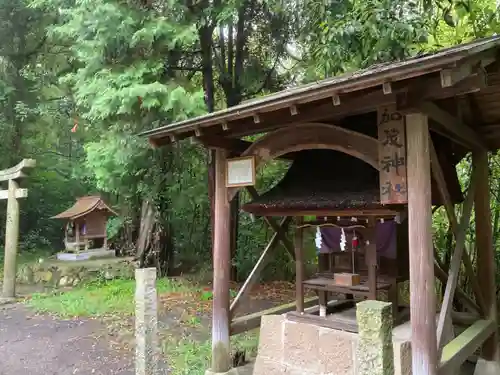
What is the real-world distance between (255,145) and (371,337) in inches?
133

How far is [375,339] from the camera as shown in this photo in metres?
2.06

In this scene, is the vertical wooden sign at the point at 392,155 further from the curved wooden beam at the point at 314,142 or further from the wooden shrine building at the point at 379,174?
the curved wooden beam at the point at 314,142

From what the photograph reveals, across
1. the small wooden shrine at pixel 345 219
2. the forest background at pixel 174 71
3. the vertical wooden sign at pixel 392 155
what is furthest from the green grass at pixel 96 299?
the vertical wooden sign at pixel 392 155

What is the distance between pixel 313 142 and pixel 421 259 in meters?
1.68

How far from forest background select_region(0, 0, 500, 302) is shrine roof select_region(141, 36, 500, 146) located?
172 centimetres

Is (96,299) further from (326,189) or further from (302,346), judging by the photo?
(326,189)

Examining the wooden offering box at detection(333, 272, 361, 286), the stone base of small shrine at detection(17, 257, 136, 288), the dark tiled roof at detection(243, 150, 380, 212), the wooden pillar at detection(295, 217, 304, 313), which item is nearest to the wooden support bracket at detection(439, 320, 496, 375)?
the wooden offering box at detection(333, 272, 361, 286)

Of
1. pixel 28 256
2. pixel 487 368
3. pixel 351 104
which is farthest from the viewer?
pixel 28 256

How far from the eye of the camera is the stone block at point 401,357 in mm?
4078

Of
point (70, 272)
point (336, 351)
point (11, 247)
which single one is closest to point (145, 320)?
point (336, 351)

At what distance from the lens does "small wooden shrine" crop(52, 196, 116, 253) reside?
536 inches

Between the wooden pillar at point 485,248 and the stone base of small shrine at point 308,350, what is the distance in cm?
166

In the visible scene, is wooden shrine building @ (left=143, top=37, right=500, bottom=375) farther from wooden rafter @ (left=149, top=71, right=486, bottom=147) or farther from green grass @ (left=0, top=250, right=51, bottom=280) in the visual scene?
green grass @ (left=0, top=250, right=51, bottom=280)

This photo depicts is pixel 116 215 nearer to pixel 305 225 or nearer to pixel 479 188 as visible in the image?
pixel 305 225
